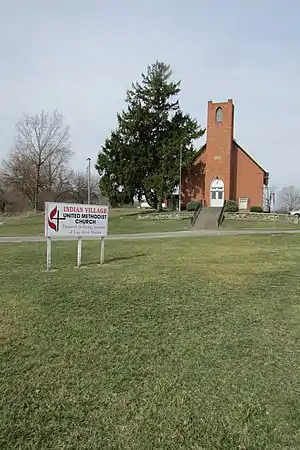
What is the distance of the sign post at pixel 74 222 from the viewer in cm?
908

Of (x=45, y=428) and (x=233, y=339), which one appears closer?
(x=45, y=428)

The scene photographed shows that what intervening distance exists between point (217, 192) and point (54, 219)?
1409 inches

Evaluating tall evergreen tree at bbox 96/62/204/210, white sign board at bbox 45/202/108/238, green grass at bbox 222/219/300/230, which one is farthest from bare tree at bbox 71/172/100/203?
white sign board at bbox 45/202/108/238

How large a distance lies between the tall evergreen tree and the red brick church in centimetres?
220

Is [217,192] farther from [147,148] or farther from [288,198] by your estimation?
[288,198]

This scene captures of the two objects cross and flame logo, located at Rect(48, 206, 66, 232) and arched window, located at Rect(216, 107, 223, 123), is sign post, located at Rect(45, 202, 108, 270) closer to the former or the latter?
cross and flame logo, located at Rect(48, 206, 66, 232)

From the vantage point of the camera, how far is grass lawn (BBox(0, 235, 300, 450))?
3.09m

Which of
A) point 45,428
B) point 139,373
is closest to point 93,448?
point 45,428

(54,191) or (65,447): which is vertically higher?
(54,191)

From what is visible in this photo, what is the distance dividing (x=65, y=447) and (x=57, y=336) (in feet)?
6.35

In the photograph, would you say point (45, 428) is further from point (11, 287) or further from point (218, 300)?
point (11, 287)

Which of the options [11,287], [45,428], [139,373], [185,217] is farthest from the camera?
[185,217]

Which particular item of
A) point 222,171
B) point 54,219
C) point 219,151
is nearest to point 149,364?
point 54,219

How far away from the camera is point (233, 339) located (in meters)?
4.82
